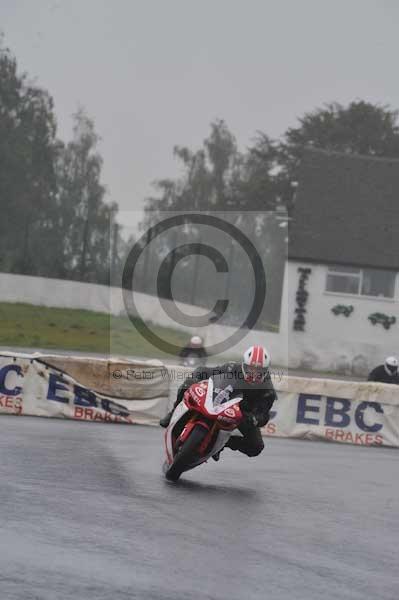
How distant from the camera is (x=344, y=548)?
7992 millimetres

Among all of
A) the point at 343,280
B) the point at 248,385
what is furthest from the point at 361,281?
the point at 248,385

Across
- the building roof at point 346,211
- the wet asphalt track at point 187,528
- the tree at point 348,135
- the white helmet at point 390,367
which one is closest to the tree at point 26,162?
the tree at point 348,135

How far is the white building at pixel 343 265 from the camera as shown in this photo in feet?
147

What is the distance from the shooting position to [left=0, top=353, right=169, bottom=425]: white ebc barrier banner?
704 inches

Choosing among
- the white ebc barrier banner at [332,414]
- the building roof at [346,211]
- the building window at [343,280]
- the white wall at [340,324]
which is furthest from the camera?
the building roof at [346,211]

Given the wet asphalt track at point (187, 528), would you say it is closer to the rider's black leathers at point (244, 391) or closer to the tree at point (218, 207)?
the rider's black leathers at point (244, 391)

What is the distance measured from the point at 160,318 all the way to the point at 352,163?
42.1 feet

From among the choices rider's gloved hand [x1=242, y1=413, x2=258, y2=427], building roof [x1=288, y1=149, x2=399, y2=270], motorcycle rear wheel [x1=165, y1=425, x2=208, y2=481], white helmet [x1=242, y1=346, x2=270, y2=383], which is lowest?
motorcycle rear wheel [x1=165, y1=425, x2=208, y2=481]

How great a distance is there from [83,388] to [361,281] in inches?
1231

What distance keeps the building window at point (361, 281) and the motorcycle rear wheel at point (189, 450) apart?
37318 mm

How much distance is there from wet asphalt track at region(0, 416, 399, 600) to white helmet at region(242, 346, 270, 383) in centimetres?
120

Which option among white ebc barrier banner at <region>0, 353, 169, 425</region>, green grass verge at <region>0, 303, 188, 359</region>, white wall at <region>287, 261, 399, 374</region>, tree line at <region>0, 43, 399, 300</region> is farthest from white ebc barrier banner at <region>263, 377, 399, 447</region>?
tree line at <region>0, 43, 399, 300</region>

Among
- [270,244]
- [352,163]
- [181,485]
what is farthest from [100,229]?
[181,485]

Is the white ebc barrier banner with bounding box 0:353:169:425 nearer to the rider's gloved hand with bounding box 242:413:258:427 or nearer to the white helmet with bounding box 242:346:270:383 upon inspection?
the rider's gloved hand with bounding box 242:413:258:427
